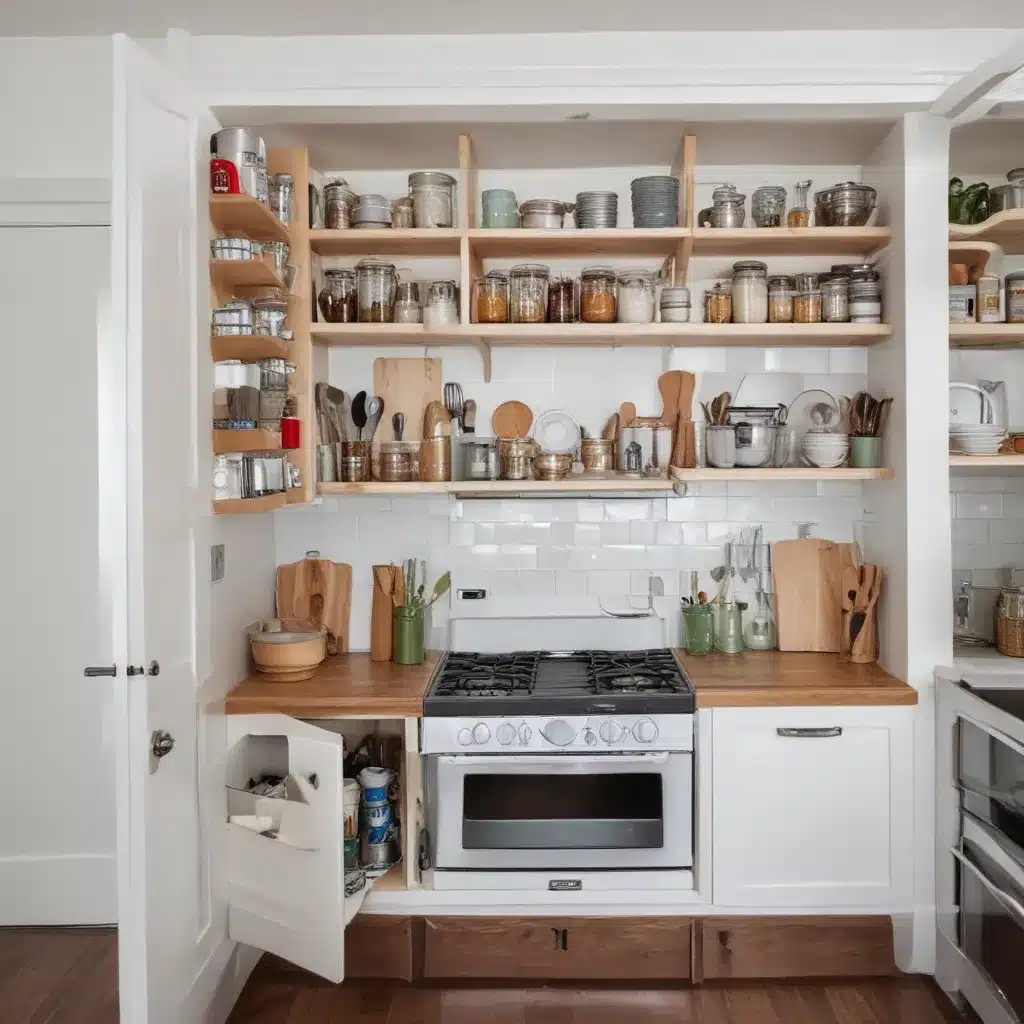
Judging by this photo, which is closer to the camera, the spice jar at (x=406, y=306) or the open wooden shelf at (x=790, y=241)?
the open wooden shelf at (x=790, y=241)

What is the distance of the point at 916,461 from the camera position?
9.51ft

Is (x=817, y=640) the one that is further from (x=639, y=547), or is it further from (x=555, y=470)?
(x=555, y=470)

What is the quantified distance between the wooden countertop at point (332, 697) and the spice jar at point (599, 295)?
1266 millimetres

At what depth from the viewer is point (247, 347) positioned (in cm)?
271

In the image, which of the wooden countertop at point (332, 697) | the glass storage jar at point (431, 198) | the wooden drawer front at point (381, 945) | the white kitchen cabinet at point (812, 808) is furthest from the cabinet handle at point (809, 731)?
the glass storage jar at point (431, 198)

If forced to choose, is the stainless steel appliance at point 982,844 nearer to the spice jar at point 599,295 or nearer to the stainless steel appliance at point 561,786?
the stainless steel appliance at point 561,786

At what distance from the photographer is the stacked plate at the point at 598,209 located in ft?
9.80

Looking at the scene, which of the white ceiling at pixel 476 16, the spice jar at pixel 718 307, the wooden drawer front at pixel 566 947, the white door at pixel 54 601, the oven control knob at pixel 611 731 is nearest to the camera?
the white ceiling at pixel 476 16

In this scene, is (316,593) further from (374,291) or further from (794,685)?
(794,685)

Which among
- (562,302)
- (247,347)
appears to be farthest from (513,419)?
(247,347)

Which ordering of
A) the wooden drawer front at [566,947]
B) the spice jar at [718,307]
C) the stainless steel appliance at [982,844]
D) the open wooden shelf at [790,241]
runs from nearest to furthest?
the stainless steel appliance at [982,844]
the wooden drawer front at [566,947]
the open wooden shelf at [790,241]
the spice jar at [718,307]

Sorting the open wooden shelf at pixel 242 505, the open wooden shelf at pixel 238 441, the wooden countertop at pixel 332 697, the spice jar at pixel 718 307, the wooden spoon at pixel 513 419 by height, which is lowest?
the wooden countertop at pixel 332 697

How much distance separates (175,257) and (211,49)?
31.7 inches

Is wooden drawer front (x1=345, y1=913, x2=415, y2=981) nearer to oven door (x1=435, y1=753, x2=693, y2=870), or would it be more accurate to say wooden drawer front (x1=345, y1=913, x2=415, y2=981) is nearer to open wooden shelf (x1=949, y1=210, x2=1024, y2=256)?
oven door (x1=435, y1=753, x2=693, y2=870)
